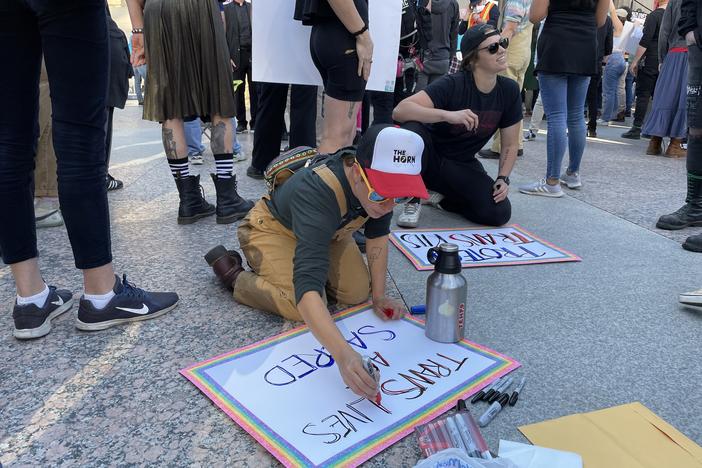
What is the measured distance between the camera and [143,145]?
5418 millimetres

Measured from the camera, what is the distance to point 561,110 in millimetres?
3539

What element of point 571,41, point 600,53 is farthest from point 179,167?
point 600,53

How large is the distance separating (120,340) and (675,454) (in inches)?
61.7

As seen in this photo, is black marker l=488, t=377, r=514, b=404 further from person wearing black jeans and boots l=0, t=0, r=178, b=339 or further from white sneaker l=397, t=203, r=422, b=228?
white sneaker l=397, t=203, r=422, b=228

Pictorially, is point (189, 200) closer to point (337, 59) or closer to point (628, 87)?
point (337, 59)

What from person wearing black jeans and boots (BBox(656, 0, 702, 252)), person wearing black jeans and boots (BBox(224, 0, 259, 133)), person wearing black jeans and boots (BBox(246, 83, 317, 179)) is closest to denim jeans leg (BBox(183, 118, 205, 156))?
person wearing black jeans and boots (BBox(246, 83, 317, 179))

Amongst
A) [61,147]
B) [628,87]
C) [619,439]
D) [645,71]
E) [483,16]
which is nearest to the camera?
[619,439]

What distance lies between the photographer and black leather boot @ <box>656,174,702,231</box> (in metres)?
3.04

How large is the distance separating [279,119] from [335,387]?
233cm

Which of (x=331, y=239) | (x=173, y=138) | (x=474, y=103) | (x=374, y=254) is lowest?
(x=374, y=254)

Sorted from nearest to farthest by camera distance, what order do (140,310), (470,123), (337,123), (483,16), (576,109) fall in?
(140,310) < (337,123) < (470,123) < (576,109) < (483,16)

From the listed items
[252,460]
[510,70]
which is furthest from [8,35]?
[510,70]

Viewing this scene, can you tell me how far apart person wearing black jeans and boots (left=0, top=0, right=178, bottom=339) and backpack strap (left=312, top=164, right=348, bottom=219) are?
0.68 metres

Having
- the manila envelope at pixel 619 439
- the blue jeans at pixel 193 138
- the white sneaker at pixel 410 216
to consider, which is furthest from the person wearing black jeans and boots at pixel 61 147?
the blue jeans at pixel 193 138
